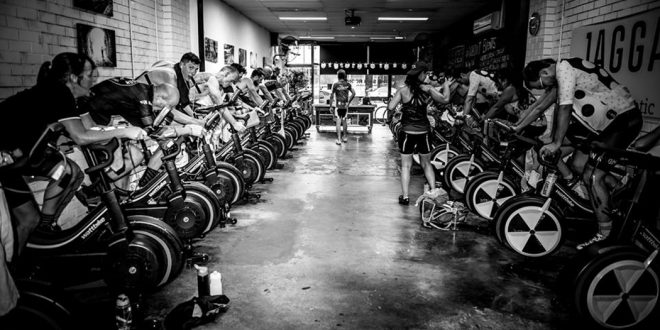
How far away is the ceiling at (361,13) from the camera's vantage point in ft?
35.0

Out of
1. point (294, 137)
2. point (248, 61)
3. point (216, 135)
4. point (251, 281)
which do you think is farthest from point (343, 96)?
point (251, 281)

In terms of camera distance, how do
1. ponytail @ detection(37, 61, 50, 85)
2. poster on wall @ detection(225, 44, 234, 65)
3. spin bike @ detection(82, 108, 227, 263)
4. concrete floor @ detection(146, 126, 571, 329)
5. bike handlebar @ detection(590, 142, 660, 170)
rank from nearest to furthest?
1. bike handlebar @ detection(590, 142, 660, 170)
2. concrete floor @ detection(146, 126, 571, 329)
3. ponytail @ detection(37, 61, 50, 85)
4. spin bike @ detection(82, 108, 227, 263)
5. poster on wall @ detection(225, 44, 234, 65)

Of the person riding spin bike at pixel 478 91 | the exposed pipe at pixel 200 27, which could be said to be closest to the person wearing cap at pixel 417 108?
the person riding spin bike at pixel 478 91

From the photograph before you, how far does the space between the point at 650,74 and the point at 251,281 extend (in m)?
4.30

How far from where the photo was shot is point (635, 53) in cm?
481

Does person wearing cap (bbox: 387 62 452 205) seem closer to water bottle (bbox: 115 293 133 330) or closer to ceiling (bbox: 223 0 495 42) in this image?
water bottle (bbox: 115 293 133 330)

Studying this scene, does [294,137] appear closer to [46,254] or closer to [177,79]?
[177,79]

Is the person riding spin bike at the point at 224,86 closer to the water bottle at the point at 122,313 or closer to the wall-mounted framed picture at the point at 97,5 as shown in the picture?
the wall-mounted framed picture at the point at 97,5

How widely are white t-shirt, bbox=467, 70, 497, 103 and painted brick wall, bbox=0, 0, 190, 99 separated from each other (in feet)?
14.9

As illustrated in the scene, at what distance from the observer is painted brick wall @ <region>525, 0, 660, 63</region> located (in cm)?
543

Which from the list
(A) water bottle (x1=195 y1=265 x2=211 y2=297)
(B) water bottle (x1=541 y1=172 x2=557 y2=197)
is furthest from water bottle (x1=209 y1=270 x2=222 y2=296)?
(B) water bottle (x1=541 y1=172 x2=557 y2=197)

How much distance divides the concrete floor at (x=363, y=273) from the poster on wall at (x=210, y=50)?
15.2ft

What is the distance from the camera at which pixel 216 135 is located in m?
6.45

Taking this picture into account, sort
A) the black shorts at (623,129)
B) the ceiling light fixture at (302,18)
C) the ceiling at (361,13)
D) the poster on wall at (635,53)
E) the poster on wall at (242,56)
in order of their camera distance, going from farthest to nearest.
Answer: the ceiling light fixture at (302,18), the poster on wall at (242,56), the ceiling at (361,13), the poster on wall at (635,53), the black shorts at (623,129)
